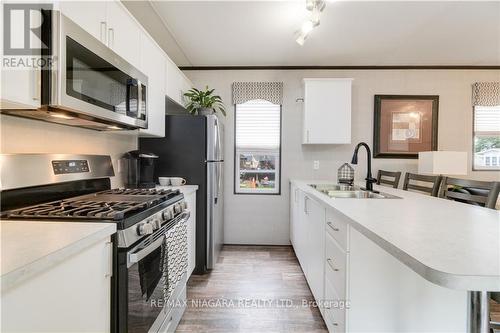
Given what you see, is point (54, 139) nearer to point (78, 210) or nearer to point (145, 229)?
point (78, 210)

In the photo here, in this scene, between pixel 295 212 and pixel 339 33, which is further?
pixel 295 212

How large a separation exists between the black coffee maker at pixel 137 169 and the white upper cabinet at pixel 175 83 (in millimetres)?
657

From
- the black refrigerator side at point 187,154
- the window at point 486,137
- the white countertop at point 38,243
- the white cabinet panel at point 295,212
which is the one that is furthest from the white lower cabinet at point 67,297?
the window at point 486,137

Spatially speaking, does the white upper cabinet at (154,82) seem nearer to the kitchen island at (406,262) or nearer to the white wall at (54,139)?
the white wall at (54,139)

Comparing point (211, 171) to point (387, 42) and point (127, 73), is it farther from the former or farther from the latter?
point (387, 42)

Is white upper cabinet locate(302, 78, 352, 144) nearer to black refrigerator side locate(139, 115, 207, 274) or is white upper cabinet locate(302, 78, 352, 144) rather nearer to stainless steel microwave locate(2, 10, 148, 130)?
black refrigerator side locate(139, 115, 207, 274)

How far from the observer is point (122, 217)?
3.82ft

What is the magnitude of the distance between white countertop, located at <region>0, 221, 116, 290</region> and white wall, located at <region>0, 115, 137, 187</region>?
47cm

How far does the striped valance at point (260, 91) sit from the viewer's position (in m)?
3.68

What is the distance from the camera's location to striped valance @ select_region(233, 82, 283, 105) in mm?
3678

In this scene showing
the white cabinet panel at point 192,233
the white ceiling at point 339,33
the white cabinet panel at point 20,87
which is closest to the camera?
the white cabinet panel at point 20,87

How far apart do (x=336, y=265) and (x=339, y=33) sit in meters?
2.24

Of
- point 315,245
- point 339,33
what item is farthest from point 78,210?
point 339,33

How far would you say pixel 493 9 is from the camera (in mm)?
2309
